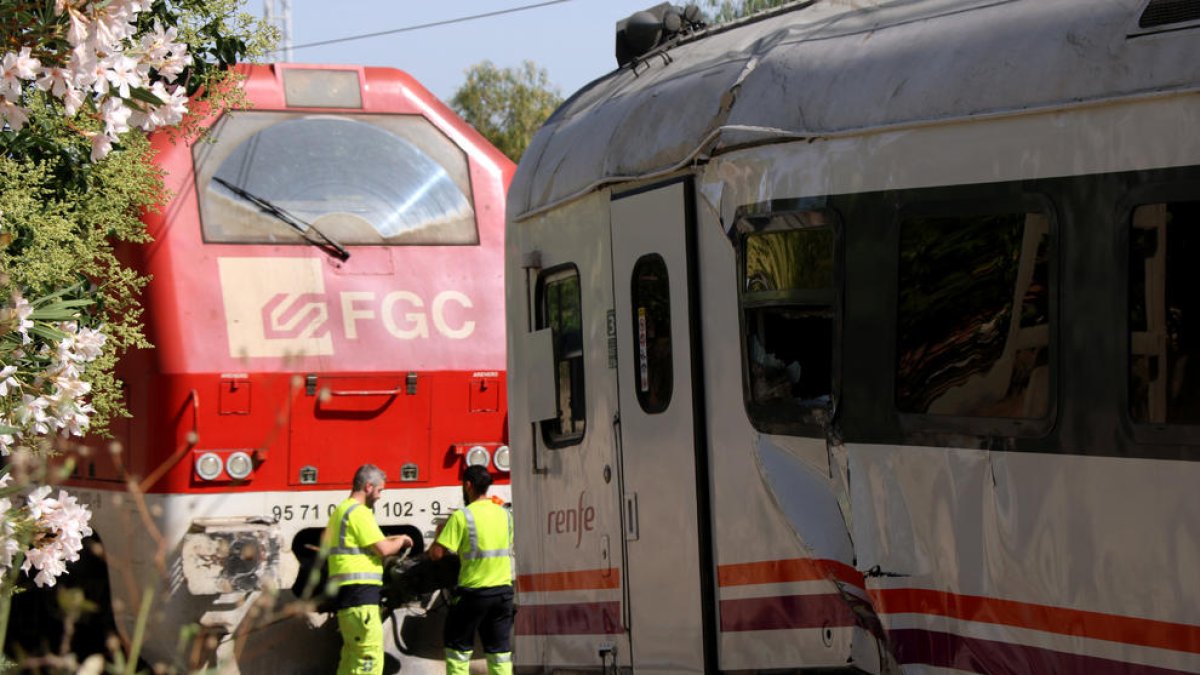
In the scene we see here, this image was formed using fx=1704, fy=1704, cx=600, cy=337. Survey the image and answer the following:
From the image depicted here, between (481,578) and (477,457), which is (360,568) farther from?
(477,457)

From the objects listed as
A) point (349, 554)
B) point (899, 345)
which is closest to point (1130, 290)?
point (899, 345)

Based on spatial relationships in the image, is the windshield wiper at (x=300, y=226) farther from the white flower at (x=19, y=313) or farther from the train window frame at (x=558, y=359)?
the white flower at (x=19, y=313)

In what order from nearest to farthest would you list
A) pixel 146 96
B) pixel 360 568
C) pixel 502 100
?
pixel 146 96 → pixel 360 568 → pixel 502 100

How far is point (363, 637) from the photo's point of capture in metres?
9.38

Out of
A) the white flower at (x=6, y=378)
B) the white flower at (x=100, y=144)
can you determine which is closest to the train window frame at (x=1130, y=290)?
the white flower at (x=100, y=144)

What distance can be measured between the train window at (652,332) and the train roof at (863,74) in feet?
1.21

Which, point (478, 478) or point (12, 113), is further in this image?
point (478, 478)

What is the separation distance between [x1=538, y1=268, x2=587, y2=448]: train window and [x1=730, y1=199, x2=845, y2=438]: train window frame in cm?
154

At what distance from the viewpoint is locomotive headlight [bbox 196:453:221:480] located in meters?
9.45

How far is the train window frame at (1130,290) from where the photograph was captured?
4152 millimetres

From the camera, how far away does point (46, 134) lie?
5.79 metres

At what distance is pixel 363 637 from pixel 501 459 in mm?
1412

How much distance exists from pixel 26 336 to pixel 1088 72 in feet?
9.56

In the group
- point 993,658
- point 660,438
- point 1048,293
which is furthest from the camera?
point 660,438
